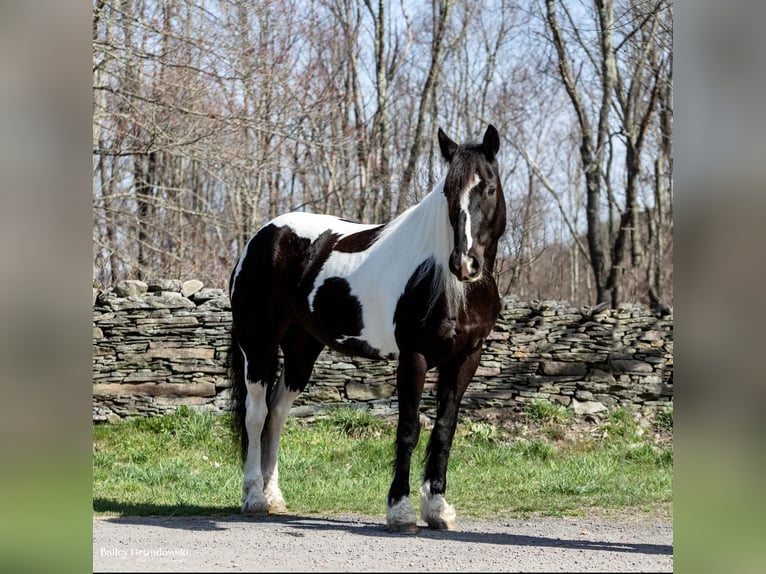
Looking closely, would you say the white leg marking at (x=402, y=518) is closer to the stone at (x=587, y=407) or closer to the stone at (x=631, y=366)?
the stone at (x=587, y=407)

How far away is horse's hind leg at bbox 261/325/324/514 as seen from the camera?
207 inches

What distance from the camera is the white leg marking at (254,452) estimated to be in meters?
5.07

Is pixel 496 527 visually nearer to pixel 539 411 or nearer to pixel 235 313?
pixel 235 313

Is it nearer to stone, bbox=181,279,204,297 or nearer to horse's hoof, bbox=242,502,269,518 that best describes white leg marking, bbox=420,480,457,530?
horse's hoof, bbox=242,502,269,518

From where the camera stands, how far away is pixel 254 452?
5.20 m

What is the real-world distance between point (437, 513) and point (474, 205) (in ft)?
5.51

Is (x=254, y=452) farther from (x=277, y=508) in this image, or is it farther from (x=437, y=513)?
(x=437, y=513)

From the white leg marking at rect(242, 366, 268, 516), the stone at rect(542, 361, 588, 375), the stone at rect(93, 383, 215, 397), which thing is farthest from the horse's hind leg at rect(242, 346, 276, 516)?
the stone at rect(542, 361, 588, 375)

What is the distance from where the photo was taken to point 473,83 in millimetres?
13555

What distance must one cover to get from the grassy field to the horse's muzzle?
194 centimetres

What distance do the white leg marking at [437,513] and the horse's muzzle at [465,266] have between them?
130 centimetres

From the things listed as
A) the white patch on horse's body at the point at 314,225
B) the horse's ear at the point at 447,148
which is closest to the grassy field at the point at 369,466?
the white patch on horse's body at the point at 314,225
